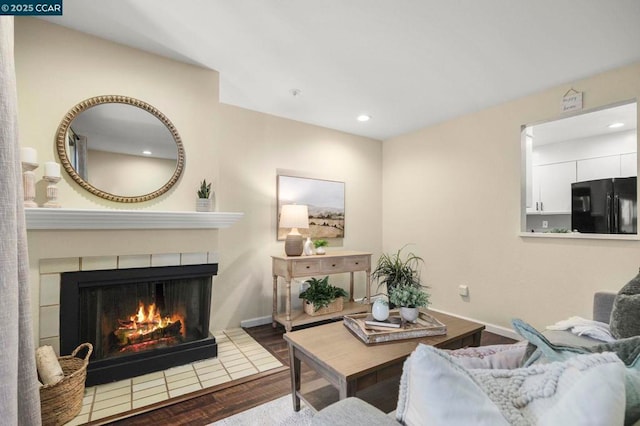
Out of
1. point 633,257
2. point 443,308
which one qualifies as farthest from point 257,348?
point 633,257

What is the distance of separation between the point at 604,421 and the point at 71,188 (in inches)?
106

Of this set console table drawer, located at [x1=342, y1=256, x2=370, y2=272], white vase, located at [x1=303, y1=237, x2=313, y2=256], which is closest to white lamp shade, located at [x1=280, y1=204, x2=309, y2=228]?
white vase, located at [x1=303, y1=237, x2=313, y2=256]

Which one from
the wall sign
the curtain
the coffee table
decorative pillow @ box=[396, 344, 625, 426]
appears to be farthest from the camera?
the wall sign

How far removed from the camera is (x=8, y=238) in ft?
4.01

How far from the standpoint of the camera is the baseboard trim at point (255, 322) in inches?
127

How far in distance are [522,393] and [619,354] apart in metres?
0.37

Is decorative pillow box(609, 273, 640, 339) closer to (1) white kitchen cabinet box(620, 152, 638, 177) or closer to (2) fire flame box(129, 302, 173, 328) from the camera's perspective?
(2) fire flame box(129, 302, 173, 328)

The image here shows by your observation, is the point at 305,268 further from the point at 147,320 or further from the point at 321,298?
the point at 147,320

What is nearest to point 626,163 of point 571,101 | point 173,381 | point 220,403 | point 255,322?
point 571,101

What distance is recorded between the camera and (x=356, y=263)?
3.45m

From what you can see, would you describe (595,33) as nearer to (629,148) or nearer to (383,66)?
(383,66)

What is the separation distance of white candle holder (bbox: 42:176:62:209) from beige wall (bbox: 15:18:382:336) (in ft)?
0.25

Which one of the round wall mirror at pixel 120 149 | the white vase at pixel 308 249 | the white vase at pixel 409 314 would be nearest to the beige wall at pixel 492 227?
the white vase at pixel 308 249

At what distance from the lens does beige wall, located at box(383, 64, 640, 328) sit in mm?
2479
